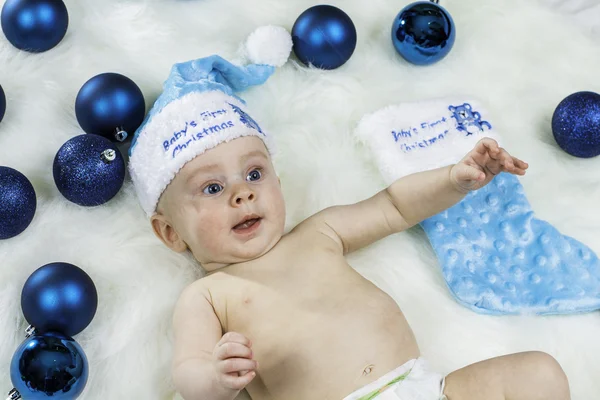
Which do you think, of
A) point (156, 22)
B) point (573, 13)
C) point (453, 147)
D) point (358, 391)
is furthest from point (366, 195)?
point (573, 13)

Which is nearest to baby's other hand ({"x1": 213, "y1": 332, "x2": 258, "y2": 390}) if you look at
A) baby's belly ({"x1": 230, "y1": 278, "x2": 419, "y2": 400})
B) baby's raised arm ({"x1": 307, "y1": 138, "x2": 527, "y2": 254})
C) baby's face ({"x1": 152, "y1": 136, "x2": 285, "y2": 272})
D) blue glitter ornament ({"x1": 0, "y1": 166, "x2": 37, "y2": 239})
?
baby's belly ({"x1": 230, "y1": 278, "x2": 419, "y2": 400})

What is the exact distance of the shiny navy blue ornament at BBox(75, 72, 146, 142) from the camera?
5.17 feet

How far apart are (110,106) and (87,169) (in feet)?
0.50

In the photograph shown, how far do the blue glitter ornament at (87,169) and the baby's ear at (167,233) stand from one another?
11 cm

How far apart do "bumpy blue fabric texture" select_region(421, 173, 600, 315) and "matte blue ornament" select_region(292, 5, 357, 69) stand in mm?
438

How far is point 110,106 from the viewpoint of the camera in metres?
1.57

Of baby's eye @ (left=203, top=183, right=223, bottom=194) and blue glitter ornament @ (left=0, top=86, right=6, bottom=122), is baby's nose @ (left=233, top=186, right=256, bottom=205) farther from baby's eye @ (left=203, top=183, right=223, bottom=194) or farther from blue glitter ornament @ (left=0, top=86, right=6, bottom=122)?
blue glitter ornament @ (left=0, top=86, right=6, bottom=122)

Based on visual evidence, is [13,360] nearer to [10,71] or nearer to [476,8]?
[10,71]

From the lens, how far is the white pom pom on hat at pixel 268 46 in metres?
1.71

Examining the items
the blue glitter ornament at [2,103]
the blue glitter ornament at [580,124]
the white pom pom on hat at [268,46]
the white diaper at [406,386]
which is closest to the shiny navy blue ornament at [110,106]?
the blue glitter ornament at [2,103]

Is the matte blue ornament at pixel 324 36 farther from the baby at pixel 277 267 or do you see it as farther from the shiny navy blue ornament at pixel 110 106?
the shiny navy blue ornament at pixel 110 106

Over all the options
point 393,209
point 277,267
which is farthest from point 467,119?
point 277,267

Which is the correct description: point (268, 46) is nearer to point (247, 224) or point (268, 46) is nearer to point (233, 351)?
point (247, 224)

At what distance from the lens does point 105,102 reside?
5.16 ft
